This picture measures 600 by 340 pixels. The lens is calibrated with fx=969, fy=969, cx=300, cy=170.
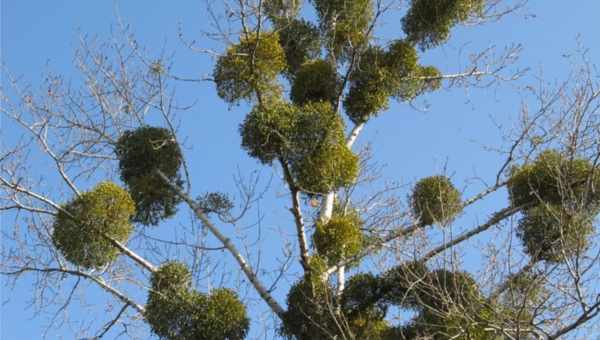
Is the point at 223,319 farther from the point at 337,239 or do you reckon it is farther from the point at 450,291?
the point at 450,291

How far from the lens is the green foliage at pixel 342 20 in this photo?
982 cm

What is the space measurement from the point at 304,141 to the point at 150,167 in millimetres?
1751

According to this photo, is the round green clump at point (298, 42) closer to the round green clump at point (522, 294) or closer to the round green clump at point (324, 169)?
the round green clump at point (324, 169)

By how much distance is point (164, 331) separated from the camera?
8.06 m

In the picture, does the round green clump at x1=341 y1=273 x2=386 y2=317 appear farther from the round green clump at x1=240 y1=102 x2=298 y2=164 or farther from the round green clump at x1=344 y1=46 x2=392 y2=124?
the round green clump at x1=344 y1=46 x2=392 y2=124

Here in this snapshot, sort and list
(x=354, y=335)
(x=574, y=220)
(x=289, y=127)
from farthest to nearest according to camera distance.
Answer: (x=289, y=127)
(x=354, y=335)
(x=574, y=220)

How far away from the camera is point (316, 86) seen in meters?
9.27

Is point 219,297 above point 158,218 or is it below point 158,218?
below

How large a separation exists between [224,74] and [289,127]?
1.10 m

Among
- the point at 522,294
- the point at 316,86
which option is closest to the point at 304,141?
the point at 316,86

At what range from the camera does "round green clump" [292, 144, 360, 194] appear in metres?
8.47

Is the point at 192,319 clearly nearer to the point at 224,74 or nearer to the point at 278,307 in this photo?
the point at 278,307

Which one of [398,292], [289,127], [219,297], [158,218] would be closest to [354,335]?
[398,292]

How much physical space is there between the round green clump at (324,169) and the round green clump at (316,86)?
0.81m
